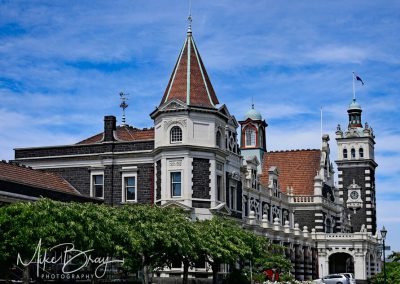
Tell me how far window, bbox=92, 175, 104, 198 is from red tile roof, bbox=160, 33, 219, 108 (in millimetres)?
7880

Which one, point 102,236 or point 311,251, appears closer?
point 102,236

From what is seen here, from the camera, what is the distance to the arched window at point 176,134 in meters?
53.9

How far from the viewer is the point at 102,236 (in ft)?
118

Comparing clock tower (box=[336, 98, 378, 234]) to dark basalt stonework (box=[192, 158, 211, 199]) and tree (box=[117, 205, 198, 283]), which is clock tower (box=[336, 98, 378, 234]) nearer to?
dark basalt stonework (box=[192, 158, 211, 199])

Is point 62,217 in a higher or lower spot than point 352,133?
lower

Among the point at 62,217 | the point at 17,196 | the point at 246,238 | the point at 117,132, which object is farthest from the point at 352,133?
the point at 62,217

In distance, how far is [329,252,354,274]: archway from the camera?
91.2m

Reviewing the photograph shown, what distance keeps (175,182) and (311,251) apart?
3397 centimetres

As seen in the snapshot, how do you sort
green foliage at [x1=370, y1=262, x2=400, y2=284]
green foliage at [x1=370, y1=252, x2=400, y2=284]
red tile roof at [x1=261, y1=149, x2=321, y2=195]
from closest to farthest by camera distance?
green foliage at [x1=370, y1=262, x2=400, y2=284] < green foliage at [x1=370, y1=252, x2=400, y2=284] < red tile roof at [x1=261, y1=149, x2=321, y2=195]

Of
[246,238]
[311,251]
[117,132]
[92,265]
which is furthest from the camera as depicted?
[311,251]

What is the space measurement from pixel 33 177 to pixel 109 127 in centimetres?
801

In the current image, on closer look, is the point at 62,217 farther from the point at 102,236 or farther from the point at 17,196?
the point at 17,196

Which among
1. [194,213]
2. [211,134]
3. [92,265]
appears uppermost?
[211,134]

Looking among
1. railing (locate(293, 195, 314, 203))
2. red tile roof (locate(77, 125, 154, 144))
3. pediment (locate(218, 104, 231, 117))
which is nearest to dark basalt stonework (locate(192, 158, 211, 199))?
pediment (locate(218, 104, 231, 117))
